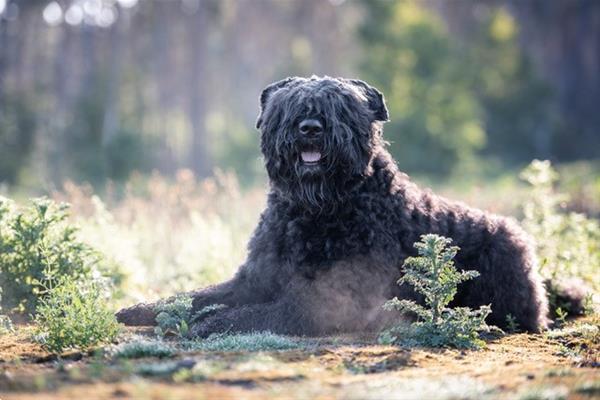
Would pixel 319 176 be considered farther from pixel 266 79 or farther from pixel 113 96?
pixel 266 79

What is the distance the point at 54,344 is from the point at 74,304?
1.30 ft

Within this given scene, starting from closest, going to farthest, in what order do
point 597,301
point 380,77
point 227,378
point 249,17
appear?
point 227,378 → point 597,301 → point 380,77 → point 249,17

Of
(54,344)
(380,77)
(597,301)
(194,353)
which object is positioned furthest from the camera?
(380,77)

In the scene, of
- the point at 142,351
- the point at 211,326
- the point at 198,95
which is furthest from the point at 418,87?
the point at 142,351

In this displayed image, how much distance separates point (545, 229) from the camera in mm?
8992

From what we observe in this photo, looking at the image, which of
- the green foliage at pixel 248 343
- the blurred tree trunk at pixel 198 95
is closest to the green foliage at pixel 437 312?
the green foliage at pixel 248 343

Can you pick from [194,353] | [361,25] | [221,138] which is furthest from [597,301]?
[221,138]

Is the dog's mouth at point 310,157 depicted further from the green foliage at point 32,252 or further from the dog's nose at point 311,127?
the green foliage at point 32,252

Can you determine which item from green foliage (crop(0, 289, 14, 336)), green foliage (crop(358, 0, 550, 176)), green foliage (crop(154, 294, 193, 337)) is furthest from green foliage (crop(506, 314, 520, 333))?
green foliage (crop(358, 0, 550, 176))

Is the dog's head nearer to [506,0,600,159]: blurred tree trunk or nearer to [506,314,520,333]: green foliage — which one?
[506,314,520,333]: green foliage

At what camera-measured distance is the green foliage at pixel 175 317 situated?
562 cm

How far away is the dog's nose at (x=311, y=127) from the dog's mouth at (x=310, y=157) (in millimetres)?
159

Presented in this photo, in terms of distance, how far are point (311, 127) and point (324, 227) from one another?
2.72ft

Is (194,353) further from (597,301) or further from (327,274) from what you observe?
(597,301)
